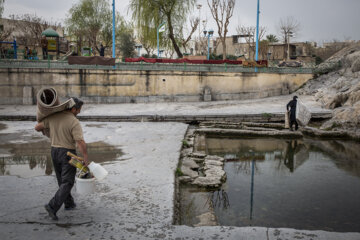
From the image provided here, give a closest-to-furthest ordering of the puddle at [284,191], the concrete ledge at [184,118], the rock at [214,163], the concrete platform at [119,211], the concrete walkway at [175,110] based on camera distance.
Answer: the concrete platform at [119,211]
the puddle at [284,191]
the rock at [214,163]
the concrete ledge at [184,118]
the concrete walkway at [175,110]

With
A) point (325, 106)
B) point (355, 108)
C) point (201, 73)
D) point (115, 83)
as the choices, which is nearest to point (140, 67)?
point (115, 83)

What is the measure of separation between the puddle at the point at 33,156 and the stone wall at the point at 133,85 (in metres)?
11.1

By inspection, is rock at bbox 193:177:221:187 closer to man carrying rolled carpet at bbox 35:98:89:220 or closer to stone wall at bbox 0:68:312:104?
man carrying rolled carpet at bbox 35:98:89:220

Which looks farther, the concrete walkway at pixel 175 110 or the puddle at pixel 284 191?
the concrete walkway at pixel 175 110

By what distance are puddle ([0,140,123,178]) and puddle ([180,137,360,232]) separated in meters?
2.74

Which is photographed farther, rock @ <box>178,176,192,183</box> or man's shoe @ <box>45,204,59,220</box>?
rock @ <box>178,176,192,183</box>

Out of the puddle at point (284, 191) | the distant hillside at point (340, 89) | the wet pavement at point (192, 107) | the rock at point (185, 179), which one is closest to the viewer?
the puddle at point (284, 191)

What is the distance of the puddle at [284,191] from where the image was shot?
4.93 m

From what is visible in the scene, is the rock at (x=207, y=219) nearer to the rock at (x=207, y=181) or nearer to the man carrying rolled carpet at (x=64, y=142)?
the rock at (x=207, y=181)

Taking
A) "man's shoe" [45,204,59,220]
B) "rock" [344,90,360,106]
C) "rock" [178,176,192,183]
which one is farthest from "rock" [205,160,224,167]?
"rock" [344,90,360,106]

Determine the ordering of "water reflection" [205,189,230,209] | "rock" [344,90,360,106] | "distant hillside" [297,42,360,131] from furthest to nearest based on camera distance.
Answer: "rock" [344,90,360,106] < "distant hillside" [297,42,360,131] < "water reflection" [205,189,230,209]

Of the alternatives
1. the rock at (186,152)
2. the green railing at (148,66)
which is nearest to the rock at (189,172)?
the rock at (186,152)

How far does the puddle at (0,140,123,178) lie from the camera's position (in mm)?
6510

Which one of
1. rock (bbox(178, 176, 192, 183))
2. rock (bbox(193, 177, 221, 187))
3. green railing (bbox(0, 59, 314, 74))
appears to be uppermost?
green railing (bbox(0, 59, 314, 74))
